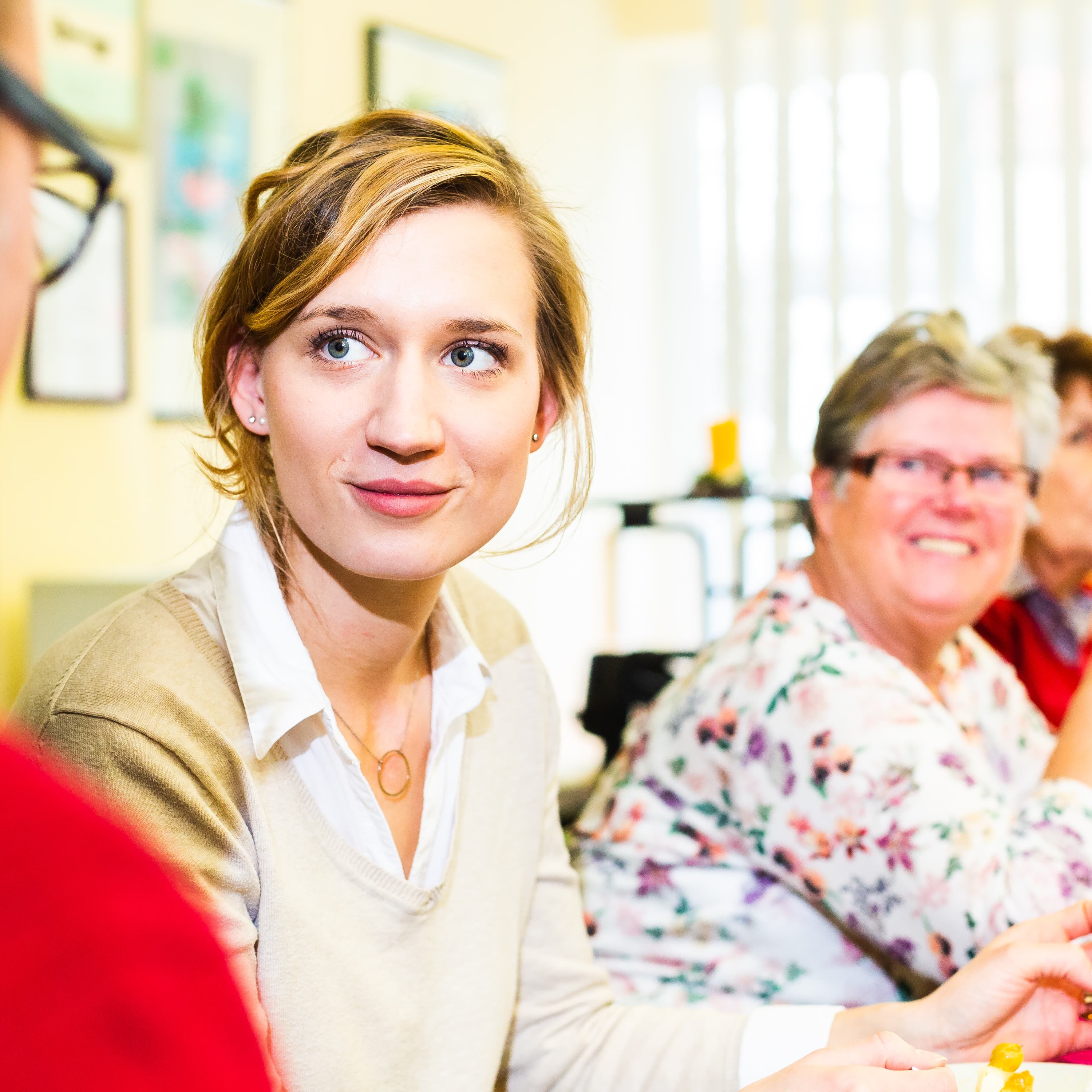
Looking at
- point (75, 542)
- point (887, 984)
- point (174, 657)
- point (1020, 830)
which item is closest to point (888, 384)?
point (1020, 830)

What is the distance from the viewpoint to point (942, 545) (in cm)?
150

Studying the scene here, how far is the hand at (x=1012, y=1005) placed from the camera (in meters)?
0.99

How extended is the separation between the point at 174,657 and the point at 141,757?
9cm

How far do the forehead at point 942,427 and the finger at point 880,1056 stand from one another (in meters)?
0.78

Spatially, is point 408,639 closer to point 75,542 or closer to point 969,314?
point 75,542

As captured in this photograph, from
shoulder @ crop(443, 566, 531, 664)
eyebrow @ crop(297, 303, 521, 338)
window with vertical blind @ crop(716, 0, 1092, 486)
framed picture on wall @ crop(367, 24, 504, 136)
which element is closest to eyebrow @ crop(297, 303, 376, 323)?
eyebrow @ crop(297, 303, 521, 338)

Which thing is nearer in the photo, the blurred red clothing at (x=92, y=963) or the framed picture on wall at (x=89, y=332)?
the blurred red clothing at (x=92, y=963)

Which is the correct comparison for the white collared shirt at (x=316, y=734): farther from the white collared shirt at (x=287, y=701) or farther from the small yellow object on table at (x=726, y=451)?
the small yellow object on table at (x=726, y=451)

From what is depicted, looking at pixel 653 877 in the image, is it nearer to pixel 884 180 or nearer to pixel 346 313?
pixel 346 313

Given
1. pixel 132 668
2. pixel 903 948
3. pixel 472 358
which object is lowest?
pixel 903 948

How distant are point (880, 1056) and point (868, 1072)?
0.13ft

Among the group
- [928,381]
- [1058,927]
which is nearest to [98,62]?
[928,381]

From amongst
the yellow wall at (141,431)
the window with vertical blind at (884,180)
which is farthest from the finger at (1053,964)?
the window with vertical blind at (884,180)

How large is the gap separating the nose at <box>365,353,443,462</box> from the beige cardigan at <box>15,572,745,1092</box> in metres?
0.19
